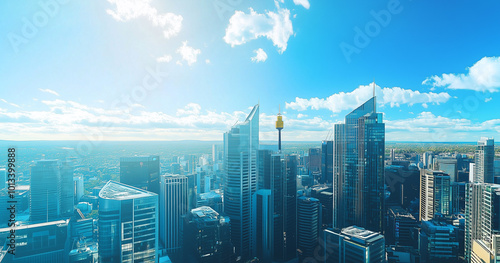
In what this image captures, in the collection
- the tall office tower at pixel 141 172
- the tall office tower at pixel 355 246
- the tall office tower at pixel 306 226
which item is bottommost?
the tall office tower at pixel 306 226

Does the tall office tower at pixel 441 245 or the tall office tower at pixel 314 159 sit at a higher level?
the tall office tower at pixel 314 159

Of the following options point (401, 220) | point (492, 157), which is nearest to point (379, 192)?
point (401, 220)

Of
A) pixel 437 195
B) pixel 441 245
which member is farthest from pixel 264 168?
pixel 437 195

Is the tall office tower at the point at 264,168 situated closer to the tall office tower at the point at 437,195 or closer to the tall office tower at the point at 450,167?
the tall office tower at the point at 437,195

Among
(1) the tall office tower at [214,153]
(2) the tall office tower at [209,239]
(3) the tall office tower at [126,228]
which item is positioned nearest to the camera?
(3) the tall office tower at [126,228]

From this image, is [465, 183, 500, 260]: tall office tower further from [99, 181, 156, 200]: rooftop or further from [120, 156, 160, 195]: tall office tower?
[120, 156, 160, 195]: tall office tower

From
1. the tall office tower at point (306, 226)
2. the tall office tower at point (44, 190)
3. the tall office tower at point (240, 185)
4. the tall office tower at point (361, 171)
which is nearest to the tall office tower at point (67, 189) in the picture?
the tall office tower at point (44, 190)

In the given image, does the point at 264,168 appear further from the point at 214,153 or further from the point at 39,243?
the point at 214,153
